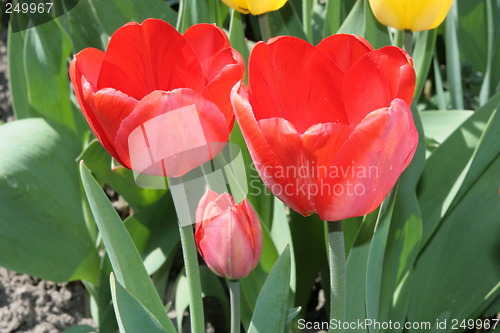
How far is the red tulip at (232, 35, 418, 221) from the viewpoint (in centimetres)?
57

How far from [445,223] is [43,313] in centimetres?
76

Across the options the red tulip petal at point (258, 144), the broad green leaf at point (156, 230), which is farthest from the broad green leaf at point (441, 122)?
the red tulip petal at point (258, 144)

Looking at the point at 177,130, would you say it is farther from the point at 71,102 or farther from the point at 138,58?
the point at 71,102

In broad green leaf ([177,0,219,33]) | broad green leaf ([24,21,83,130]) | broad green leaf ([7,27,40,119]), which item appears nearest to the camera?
broad green leaf ([177,0,219,33])

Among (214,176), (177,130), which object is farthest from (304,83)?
(214,176)

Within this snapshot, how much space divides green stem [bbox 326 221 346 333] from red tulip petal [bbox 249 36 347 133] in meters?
0.11

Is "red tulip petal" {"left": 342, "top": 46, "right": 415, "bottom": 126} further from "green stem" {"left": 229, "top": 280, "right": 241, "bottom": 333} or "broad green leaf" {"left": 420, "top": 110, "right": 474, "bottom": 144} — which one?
"broad green leaf" {"left": 420, "top": 110, "right": 474, "bottom": 144}

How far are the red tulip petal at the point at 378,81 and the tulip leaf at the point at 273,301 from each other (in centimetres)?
17

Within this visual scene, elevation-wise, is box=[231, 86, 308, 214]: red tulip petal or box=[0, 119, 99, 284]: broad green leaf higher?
box=[231, 86, 308, 214]: red tulip petal

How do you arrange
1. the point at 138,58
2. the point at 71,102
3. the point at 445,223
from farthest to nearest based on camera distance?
the point at 71,102, the point at 445,223, the point at 138,58

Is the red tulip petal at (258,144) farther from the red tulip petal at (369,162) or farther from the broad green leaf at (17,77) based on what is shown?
the broad green leaf at (17,77)

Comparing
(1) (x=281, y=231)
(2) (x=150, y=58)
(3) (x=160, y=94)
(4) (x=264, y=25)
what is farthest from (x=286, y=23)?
(3) (x=160, y=94)

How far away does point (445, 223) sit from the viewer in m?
1.07

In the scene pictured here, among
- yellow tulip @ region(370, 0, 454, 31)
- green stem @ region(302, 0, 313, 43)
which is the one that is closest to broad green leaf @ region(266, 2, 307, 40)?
green stem @ region(302, 0, 313, 43)
